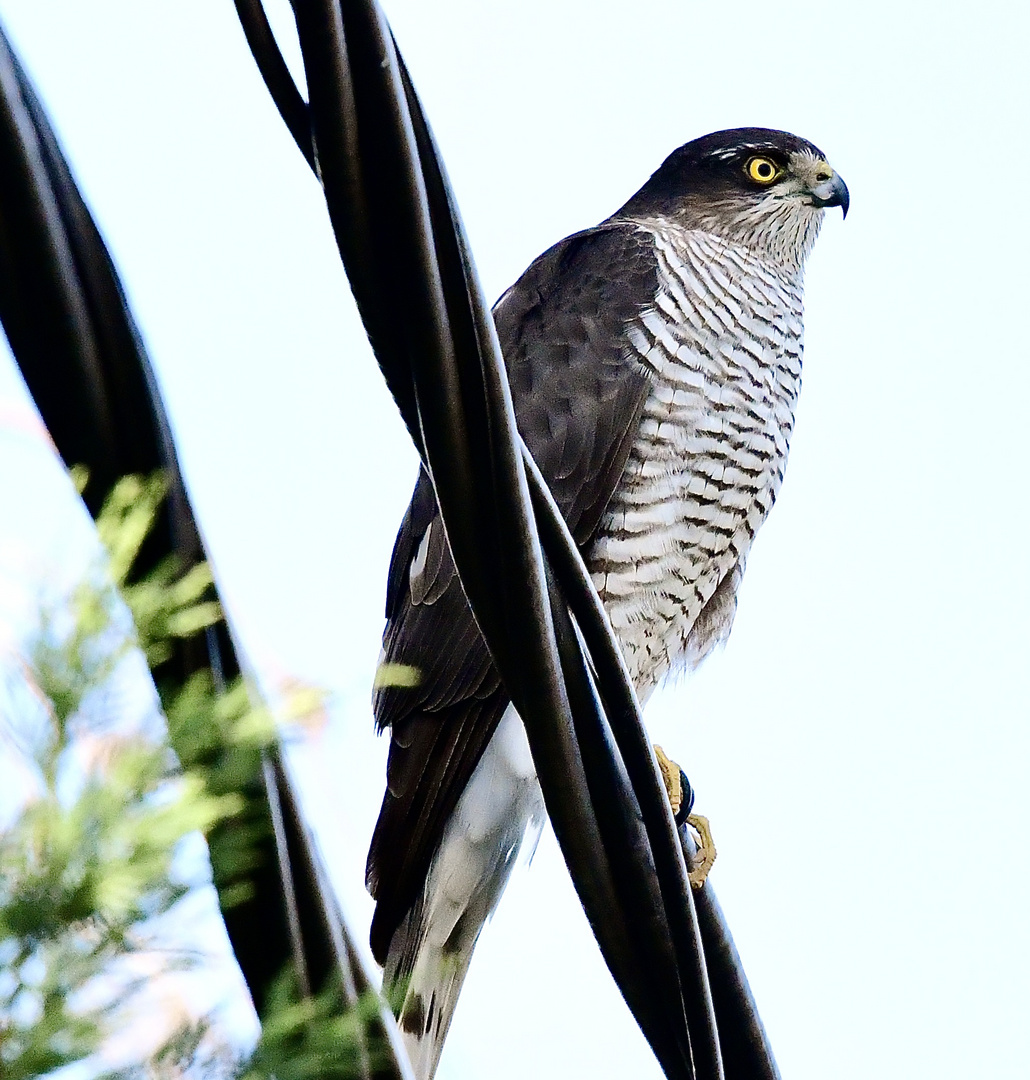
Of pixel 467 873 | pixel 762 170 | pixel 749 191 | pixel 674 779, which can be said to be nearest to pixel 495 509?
pixel 674 779

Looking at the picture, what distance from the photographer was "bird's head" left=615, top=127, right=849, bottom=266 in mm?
4742

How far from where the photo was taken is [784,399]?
3.92 meters

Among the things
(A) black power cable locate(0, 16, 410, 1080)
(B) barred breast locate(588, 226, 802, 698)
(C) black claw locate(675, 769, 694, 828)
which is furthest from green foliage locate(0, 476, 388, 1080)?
(B) barred breast locate(588, 226, 802, 698)

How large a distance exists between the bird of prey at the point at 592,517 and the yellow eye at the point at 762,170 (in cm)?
62

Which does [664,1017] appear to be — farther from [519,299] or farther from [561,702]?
[519,299]

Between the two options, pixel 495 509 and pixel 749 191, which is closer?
pixel 495 509

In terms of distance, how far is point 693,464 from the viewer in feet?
11.8

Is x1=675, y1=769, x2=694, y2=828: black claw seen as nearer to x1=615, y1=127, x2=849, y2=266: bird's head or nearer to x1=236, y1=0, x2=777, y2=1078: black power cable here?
x1=236, y1=0, x2=777, y2=1078: black power cable

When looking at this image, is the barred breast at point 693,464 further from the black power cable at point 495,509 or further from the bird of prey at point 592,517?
the black power cable at point 495,509

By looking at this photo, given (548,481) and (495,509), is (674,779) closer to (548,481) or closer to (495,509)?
(548,481)

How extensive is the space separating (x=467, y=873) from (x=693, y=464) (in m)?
1.13

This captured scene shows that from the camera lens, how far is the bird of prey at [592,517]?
3170 millimetres

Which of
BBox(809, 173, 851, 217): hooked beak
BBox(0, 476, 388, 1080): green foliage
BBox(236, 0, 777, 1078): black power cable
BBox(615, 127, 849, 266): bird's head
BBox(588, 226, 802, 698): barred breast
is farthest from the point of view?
BBox(809, 173, 851, 217): hooked beak

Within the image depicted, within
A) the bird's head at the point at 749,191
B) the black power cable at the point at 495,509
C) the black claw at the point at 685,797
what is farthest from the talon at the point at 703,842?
the bird's head at the point at 749,191
